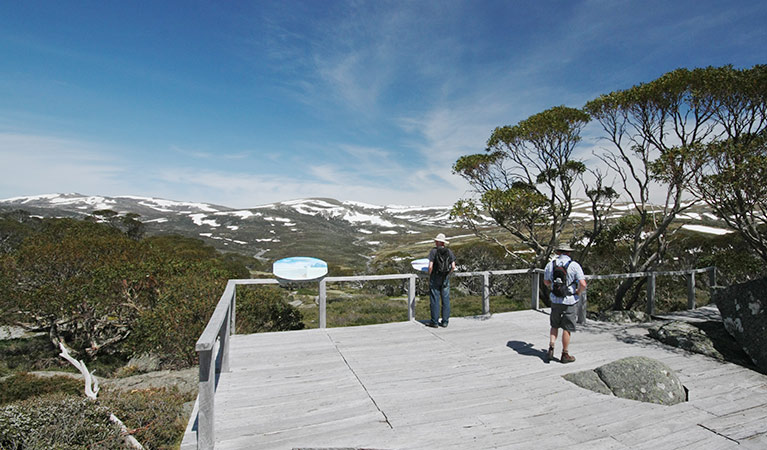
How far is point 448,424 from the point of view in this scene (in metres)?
3.79

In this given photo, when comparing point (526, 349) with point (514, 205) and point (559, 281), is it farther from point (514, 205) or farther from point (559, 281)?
point (514, 205)

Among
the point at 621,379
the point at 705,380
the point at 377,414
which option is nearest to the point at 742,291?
the point at 705,380

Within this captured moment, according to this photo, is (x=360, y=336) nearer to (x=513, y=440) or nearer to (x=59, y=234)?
(x=513, y=440)

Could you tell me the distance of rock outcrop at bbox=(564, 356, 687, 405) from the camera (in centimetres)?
443

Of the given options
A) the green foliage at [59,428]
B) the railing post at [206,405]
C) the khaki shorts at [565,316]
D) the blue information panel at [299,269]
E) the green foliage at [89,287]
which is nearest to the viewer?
the railing post at [206,405]

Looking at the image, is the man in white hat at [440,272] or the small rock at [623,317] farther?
the small rock at [623,317]

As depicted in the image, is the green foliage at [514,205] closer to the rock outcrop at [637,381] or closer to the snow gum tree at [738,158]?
the snow gum tree at [738,158]

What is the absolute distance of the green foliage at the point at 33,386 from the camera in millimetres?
10156

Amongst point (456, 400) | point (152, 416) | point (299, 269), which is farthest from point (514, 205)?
point (152, 416)

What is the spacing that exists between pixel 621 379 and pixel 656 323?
174 inches

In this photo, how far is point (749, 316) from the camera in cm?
593

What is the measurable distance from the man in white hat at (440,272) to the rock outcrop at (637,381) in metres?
2.79

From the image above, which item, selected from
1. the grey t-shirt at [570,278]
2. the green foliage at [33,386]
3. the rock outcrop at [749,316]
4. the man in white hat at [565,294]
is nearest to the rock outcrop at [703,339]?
the rock outcrop at [749,316]

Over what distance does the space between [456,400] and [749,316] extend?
5.12 metres
